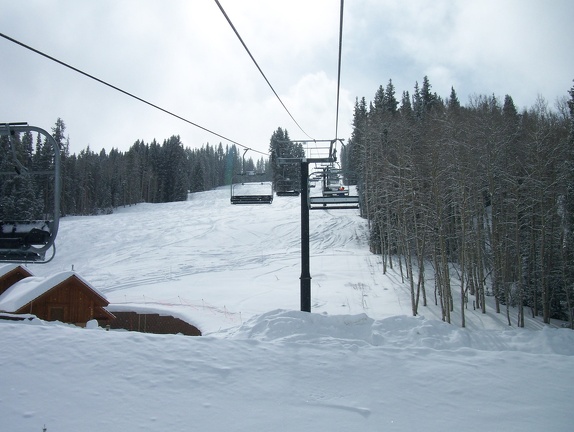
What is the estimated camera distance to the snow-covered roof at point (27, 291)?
1620 cm

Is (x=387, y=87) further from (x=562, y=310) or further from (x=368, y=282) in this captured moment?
(x=562, y=310)

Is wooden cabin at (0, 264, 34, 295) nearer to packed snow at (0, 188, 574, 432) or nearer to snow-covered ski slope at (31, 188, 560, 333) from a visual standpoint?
snow-covered ski slope at (31, 188, 560, 333)

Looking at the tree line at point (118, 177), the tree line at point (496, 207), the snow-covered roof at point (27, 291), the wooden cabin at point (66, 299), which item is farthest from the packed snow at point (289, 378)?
the tree line at point (118, 177)

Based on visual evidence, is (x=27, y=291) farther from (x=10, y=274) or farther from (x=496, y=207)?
(x=496, y=207)

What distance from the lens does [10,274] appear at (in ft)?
67.1

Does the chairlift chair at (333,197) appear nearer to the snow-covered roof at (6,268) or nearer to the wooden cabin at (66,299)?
the wooden cabin at (66,299)

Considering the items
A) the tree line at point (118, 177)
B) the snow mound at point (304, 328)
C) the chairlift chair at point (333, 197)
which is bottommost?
the snow mound at point (304, 328)

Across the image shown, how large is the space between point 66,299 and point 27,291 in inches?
82.0

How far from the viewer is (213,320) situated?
64.5ft

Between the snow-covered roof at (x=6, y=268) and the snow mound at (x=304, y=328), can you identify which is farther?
the snow-covered roof at (x=6, y=268)

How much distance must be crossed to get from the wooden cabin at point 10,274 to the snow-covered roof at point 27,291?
2.15 meters

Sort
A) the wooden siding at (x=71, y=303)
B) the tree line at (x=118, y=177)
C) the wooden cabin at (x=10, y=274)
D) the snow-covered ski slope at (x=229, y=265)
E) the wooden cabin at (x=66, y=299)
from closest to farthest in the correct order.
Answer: the wooden cabin at (x=66, y=299), the wooden siding at (x=71, y=303), the wooden cabin at (x=10, y=274), the snow-covered ski slope at (x=229, y=265), the tree line at (x=118, y=177)

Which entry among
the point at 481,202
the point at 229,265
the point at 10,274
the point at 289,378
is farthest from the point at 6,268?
the point at 481,202

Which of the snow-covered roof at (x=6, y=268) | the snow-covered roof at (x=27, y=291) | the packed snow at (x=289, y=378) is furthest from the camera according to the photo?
the snow-covered roof at (x=6, y=268)
